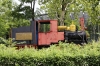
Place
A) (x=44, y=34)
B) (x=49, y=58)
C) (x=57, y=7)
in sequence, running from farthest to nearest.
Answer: (x=57, y=7) < (x=44, y=34) < (x=49, y=58)

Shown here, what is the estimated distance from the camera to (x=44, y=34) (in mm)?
17062

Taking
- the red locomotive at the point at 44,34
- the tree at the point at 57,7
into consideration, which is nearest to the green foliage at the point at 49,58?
the red locomotive at the point at 44,34

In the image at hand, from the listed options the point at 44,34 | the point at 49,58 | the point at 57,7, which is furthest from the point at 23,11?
the point at 49,58

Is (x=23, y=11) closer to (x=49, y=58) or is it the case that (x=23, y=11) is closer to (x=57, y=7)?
(x=57, y=7)

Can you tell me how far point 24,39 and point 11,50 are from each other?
1003 centimetres

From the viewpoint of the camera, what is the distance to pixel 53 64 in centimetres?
677

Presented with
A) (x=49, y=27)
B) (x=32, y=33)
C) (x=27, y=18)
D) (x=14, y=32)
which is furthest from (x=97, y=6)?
(x=27, y=18)

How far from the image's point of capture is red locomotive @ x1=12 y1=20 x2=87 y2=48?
16.7m

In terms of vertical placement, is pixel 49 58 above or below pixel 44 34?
above

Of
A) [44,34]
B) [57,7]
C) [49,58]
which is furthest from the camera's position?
[57,7]

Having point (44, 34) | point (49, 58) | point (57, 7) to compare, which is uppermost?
point (57, 7)

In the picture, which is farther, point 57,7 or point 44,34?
point 57,7

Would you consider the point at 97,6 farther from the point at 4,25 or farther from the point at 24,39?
the point at 4,25

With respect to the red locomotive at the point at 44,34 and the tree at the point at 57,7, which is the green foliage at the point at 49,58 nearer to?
the red locomotive at the point at 44,34
